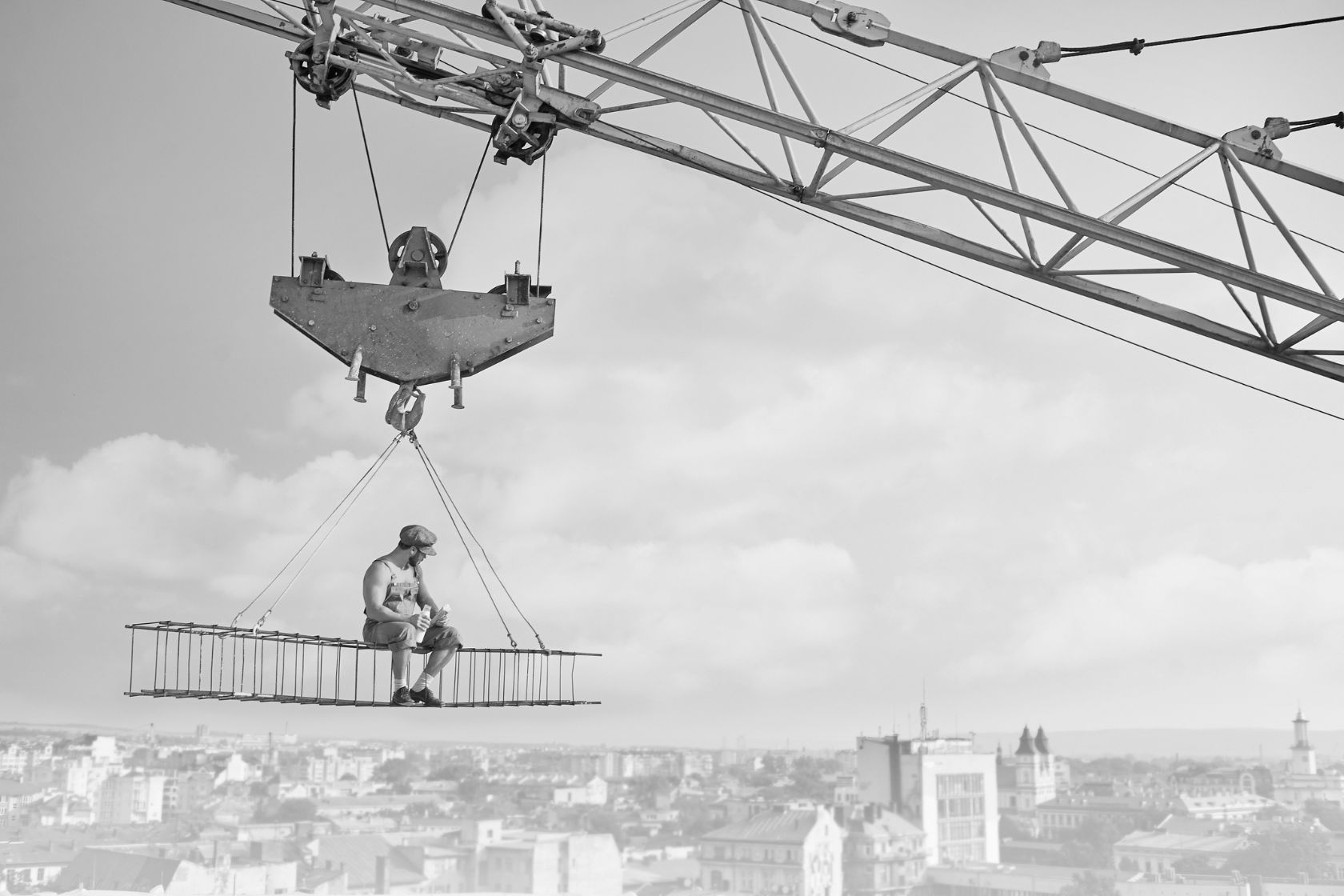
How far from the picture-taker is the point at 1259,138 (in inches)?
261

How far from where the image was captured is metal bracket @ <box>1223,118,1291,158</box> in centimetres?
659

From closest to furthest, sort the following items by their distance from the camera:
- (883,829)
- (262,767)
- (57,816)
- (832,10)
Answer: (832,10)
(57,816)
(262,767)
(883,829)

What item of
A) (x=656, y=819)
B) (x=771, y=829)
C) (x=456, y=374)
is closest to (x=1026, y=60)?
(x=456, y=374)

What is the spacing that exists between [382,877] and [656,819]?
290 inches

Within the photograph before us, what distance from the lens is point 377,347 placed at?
253 inches

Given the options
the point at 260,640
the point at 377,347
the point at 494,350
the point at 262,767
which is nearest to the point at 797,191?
the point at 494,350

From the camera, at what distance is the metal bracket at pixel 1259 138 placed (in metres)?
6.59

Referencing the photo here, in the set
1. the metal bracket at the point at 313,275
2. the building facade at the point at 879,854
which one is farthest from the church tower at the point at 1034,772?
the metal bracket at the point at 313,275

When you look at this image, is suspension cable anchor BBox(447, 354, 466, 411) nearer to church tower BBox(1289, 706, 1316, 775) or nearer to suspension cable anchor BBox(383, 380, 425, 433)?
suspension cable anchor BBox(383, 380, 425, 433)

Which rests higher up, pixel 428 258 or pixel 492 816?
pixel 428 258

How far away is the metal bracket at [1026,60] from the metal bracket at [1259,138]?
3.12ft

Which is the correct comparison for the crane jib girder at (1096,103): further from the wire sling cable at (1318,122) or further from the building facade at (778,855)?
the building facade at (778,855)

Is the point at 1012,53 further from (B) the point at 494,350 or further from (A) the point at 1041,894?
(A) the point at 1041,894

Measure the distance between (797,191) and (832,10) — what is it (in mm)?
895
